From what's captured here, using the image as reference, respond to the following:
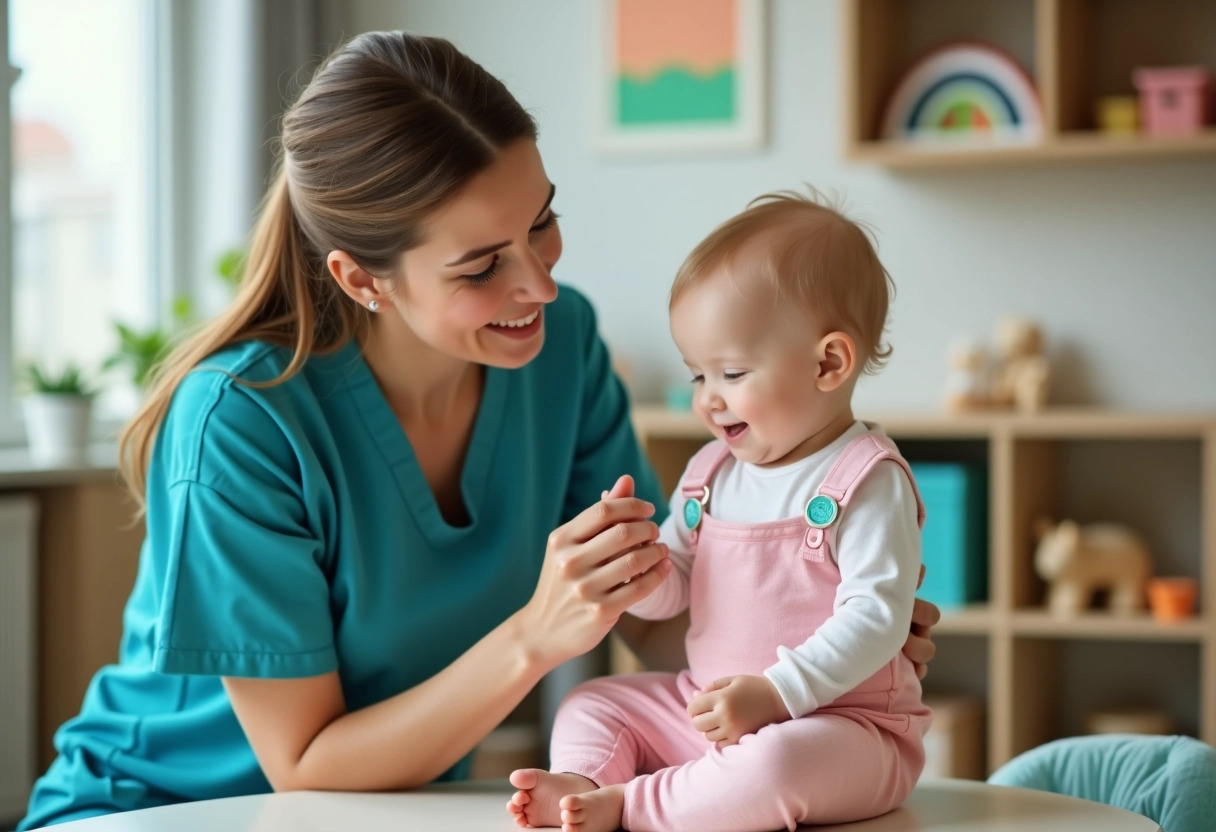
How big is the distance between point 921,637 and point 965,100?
212cm

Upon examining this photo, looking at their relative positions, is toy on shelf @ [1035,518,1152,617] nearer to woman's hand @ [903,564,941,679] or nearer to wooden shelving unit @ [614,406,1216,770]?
wooden shelving unit @ [614,406,1216,770]

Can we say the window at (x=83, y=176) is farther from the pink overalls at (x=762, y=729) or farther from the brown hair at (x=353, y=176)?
the pink overalls at (x=762, y=729)

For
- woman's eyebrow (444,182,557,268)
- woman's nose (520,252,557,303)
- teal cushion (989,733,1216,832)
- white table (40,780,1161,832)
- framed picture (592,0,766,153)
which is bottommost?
teal cushion (989,733,1216,832)

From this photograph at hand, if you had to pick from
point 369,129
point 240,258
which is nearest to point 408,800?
point 369,129

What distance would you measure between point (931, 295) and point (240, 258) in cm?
159

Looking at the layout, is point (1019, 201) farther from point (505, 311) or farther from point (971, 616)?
point (505, 311)

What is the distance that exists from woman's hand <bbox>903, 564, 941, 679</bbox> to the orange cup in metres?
1.72

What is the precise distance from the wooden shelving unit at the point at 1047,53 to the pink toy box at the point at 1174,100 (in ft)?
0.17

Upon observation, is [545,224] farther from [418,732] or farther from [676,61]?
[676,61]

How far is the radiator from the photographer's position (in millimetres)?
2621

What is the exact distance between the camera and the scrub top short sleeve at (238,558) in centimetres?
124

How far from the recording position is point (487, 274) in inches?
51.6

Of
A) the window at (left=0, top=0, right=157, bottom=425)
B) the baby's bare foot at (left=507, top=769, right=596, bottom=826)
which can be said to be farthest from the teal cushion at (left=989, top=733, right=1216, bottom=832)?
the window at (left=0, top=0, right=157, bottom=425)

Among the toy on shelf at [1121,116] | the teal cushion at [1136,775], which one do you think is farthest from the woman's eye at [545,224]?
the toy on shelf at [1121,116]
